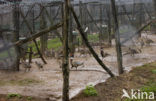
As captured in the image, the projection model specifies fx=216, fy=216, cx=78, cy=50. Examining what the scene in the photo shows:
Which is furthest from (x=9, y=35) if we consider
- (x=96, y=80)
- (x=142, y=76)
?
(x=142, y=76)

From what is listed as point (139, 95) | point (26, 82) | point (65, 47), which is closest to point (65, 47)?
point (65, 47)

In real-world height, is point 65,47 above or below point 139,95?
above

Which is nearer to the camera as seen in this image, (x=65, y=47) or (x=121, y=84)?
(x=65, y=47)

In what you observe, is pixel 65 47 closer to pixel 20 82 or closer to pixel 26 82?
pixel 26 82

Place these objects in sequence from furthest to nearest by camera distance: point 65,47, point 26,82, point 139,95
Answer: point 26,82
point 139,95
point 65,47

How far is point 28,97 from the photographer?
17.4 feet

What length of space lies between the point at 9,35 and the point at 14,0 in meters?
1.70

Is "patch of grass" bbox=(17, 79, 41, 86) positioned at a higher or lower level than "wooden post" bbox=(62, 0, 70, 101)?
lower

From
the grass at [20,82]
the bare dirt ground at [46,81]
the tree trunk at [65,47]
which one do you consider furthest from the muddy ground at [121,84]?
the grass at [20,82]

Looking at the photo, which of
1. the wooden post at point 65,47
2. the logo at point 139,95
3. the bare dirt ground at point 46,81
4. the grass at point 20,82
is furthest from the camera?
the grass at point 20,82

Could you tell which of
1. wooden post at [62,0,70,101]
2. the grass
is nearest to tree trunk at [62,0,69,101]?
wooden post at [62,0,70,101]

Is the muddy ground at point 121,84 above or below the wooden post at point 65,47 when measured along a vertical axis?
below

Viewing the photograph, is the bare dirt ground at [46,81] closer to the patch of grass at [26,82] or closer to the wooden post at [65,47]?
the patch of grass at [26,82]

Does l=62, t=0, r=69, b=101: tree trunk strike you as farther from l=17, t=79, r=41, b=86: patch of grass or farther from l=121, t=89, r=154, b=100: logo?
l=17, t=79, r=41, b=86: patch of grass
